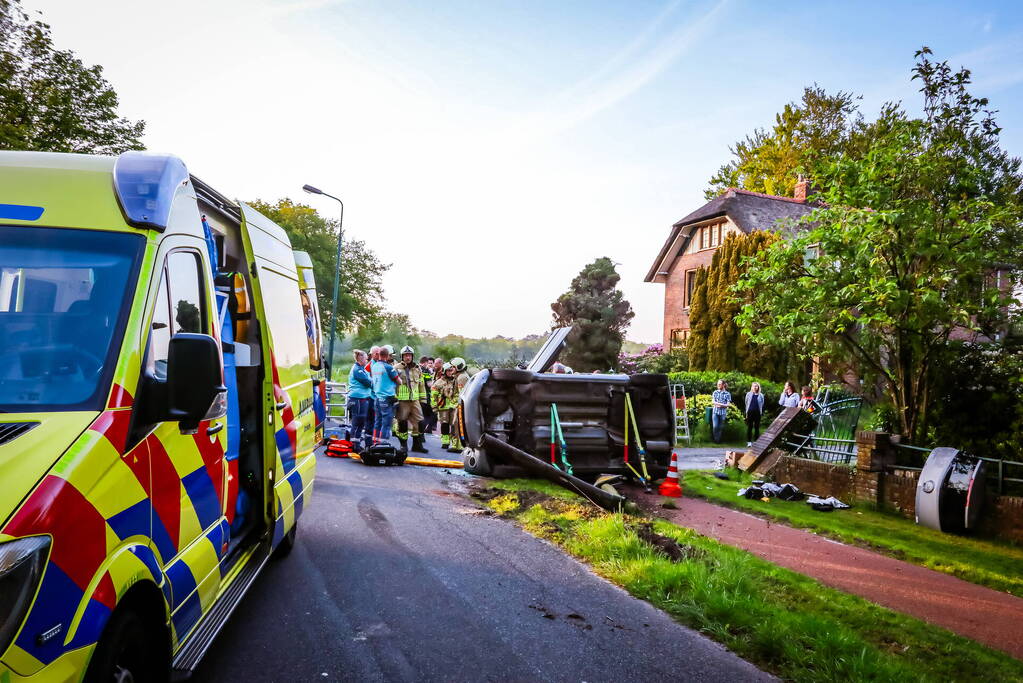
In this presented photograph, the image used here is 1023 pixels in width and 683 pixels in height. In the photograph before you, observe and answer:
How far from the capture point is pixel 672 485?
10.4m

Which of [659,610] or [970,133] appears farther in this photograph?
[970,133]

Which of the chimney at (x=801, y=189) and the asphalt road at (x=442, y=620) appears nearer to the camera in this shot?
the asphalt road at (x=442, y=620)

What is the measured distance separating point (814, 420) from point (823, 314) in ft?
11.2

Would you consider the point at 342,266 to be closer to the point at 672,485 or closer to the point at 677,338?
the point at 677,338

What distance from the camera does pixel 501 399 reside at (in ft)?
35.0

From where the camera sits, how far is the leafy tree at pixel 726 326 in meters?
25.3

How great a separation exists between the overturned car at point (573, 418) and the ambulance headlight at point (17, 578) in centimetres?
824

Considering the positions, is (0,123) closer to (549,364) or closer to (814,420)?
(549,364)

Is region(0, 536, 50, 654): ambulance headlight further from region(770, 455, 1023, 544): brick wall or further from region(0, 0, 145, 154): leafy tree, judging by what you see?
region(0, 0, 145, 154): leafy tree

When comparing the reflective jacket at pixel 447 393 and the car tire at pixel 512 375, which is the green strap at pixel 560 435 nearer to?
the car tire at pixel 512 375

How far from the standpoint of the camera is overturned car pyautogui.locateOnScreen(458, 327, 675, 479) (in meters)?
10.4

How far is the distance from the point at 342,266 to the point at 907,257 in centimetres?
4202

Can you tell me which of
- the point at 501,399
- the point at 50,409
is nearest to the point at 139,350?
the point at 50,409

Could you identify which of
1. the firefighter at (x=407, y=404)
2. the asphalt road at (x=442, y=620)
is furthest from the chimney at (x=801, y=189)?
the asphalt road at (x=442, y=620)
